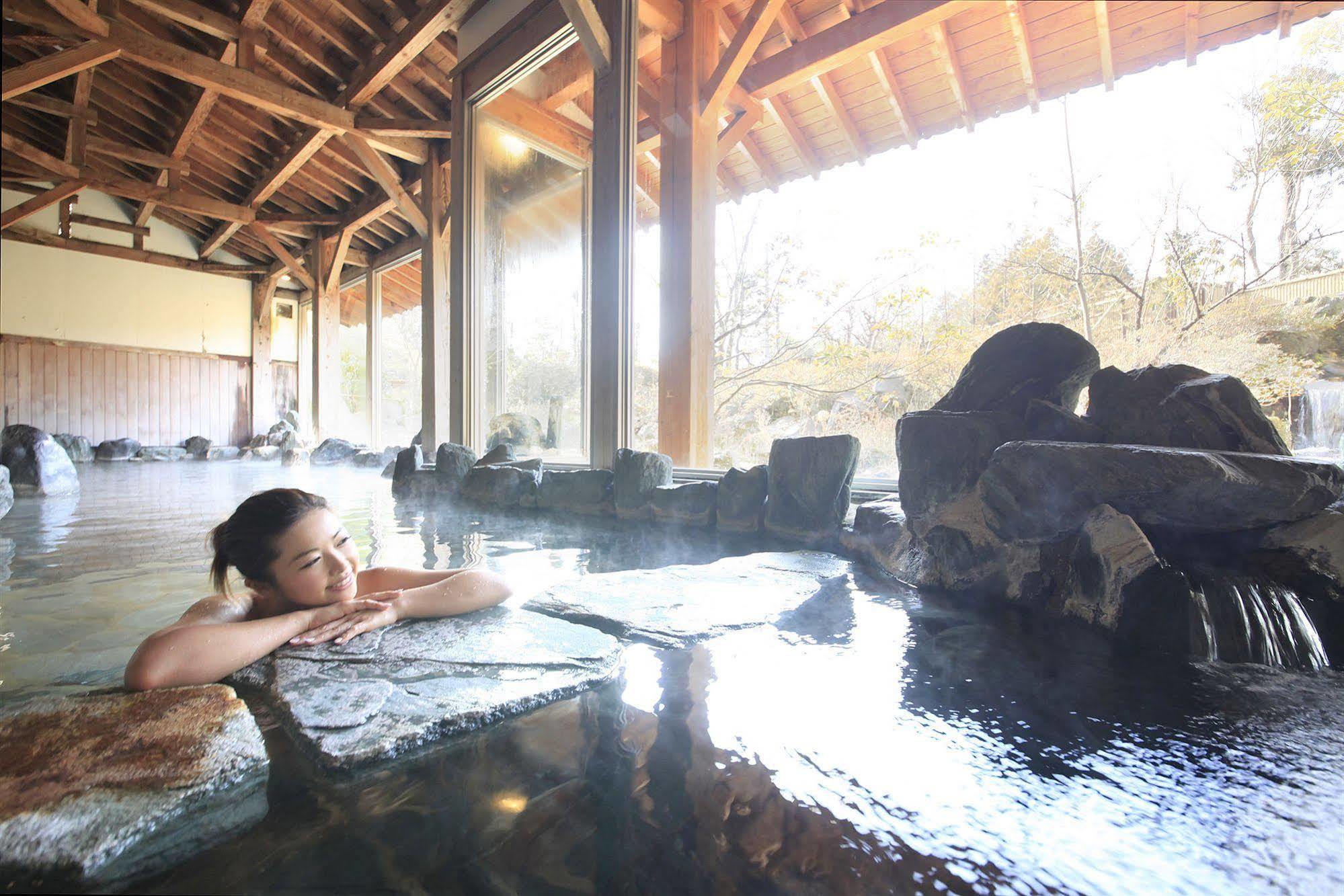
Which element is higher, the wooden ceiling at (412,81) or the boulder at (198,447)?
Answer: the wooden ceiling at (412,81)

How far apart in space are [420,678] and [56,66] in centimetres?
823

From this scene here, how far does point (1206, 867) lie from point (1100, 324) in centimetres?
477

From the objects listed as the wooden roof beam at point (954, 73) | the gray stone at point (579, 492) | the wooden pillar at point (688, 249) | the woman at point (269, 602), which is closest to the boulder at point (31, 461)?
the gray stone at point (579, 492)

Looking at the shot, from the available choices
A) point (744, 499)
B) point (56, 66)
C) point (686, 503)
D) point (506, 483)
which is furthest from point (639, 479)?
point (56, 66)

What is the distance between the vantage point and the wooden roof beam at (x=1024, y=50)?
12.8 feet

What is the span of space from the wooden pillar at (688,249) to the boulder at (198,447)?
11311 mm

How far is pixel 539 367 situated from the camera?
5.30 m

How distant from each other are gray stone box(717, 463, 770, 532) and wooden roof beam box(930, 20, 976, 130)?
3.39 meters

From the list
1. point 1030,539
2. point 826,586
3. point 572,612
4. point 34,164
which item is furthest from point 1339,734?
point 34,164

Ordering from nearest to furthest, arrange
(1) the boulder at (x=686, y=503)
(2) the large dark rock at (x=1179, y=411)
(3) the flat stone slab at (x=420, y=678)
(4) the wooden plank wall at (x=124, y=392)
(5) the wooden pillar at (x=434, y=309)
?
(3) the flat stone slab at (x=420, y=678)
(2) the large dark rock at (x=1179, y=411)
(1) the boulder at (x=686, y=503)
(5) the wooden pillar at (x=434, y=309)
(4) the wooden plank wall at (x=124, y=392)

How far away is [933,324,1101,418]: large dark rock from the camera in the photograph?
2.18 meters

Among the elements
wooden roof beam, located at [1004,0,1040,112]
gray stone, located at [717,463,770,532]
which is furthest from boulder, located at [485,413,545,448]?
wooden roof beam, located at [1004,0,1040,112]

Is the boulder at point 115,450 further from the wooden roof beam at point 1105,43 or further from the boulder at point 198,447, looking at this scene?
the wooden roof beam at point 1105,43

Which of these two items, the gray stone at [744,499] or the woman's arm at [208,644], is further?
the gray stone at [744,499]
